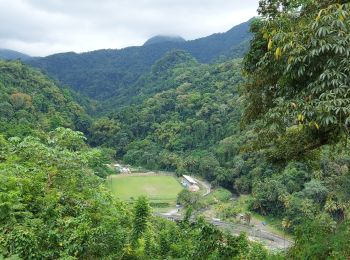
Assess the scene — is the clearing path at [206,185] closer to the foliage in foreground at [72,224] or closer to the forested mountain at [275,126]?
the forested mountain at [275,126]

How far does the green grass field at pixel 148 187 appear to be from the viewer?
45.7 meters

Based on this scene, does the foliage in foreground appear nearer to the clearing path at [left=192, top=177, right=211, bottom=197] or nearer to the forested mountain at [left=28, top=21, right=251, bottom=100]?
the clearing path at [left=192, top=177, right=211, bottom=197]

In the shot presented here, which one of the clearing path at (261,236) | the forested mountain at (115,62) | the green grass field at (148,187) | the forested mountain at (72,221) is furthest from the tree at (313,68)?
the forested mountain at (115,62)

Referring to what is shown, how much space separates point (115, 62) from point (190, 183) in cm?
12498

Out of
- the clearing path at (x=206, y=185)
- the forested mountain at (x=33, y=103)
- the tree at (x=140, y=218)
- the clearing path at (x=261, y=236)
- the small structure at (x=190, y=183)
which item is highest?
the tree at (x=140, y=218)

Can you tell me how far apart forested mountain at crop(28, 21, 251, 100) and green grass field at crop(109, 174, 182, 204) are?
8276cm

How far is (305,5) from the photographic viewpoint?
537cm

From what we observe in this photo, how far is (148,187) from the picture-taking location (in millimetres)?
49969

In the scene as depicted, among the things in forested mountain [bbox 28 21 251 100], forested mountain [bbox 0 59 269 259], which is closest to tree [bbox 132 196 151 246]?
forested mountain [bbox 0 59 269 259]

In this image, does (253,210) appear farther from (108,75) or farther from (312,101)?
(108,75)

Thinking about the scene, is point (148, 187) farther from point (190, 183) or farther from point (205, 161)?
point (205, 161)

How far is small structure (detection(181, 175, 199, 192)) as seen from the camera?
47294 mm

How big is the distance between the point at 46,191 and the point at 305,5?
18.8ft

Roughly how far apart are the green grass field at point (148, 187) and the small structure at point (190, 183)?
0.85 m
